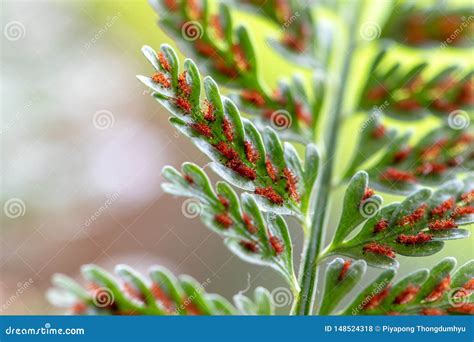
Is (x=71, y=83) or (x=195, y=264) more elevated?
(x=71, y=83)

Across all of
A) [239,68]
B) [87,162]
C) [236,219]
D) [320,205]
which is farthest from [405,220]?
[87,162]

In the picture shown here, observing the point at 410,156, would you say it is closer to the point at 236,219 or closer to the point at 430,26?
the point at 430,26

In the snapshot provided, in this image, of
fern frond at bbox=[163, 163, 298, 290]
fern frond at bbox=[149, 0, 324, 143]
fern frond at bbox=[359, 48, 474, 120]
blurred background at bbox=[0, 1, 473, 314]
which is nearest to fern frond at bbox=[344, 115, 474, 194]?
fern frond at bbox=[359, 48, 474, 120]

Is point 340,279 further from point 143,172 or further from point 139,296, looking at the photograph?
point 143,172

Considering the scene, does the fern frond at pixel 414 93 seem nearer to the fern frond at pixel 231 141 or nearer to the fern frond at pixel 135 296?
the fern frond at pixel 231 141

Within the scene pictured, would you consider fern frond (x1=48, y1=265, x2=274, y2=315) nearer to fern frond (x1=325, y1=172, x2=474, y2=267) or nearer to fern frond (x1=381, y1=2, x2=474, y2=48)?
fern frond (x1=325, y1=172, x2=474, y2=267)

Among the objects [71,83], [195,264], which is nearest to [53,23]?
[71,83]

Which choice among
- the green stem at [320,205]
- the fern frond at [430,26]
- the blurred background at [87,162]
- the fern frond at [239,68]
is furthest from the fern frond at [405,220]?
the blurred background at [87,162]
